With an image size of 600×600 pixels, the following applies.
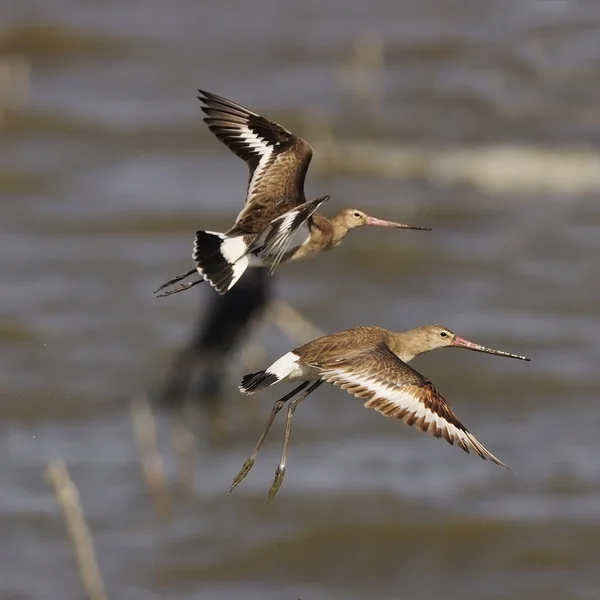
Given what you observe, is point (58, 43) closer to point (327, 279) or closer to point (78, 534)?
point (327, 279)

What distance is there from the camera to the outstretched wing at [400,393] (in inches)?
240

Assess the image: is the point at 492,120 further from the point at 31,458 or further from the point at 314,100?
the point at 31,458

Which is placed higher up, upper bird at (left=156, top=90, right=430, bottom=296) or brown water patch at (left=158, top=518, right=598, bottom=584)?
upper bird at (left=156, top=90, right=430, bottom=296)

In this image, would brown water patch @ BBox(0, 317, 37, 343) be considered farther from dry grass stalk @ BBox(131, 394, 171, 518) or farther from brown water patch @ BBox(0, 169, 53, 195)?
brown water patch @ BBox(0, 169, 53, 195)

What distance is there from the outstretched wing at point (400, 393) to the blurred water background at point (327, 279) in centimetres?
375

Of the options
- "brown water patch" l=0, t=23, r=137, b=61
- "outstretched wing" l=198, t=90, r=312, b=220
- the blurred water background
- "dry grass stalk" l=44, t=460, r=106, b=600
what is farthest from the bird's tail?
"brown water patch" l=0, t=23, r=137, b=61

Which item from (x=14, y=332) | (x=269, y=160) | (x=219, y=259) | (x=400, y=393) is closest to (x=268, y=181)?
(x=269, y=160)

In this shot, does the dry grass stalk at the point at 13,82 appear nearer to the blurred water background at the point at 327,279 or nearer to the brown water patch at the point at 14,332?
the blurred water background at the point at 327,279

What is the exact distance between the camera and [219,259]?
6543 millimetres

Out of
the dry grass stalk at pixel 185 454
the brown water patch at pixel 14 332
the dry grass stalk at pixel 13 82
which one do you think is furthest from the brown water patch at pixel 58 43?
the dry grass stalk at pixel 185 454

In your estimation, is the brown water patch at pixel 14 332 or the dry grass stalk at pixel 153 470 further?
the brown water patch at pixel 14 332

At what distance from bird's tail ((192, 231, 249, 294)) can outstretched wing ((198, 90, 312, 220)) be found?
0.65m

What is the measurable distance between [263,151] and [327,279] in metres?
6.38

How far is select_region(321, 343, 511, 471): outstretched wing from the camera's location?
609cm
